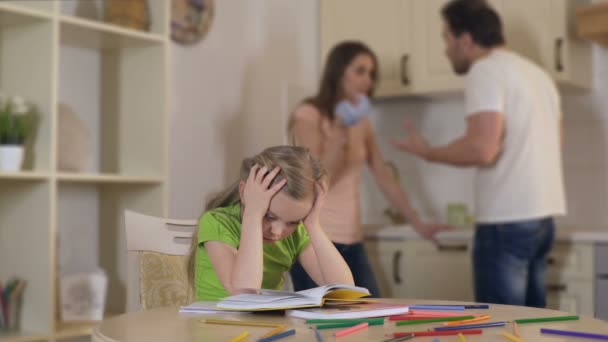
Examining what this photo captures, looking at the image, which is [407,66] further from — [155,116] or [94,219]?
[94,219]

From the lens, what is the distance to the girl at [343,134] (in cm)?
281

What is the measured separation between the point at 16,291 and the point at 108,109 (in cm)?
93

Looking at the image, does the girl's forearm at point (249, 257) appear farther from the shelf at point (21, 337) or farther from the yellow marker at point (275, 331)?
the shelf at point (21, 337)

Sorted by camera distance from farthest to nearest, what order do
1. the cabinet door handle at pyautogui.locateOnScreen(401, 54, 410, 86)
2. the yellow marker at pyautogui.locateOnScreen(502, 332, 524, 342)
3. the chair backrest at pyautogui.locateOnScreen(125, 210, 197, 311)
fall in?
the cabinet door handle at pyautogui.locateOnScreen(401, 54, 410, 86) → the chair backrest at pyautogui.locateOnScreen(125, 210, 197, 311) → the yellow marker at pyautogui.locateOnScreen(502, 332, 524, 342)

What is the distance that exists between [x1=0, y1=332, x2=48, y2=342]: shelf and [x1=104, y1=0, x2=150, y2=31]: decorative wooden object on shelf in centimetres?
121

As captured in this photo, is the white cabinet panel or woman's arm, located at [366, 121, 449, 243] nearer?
woman's arm, located at [366, 121, 449, 243]

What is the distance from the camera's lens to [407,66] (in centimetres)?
378

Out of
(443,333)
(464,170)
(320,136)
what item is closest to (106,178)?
(320,136)

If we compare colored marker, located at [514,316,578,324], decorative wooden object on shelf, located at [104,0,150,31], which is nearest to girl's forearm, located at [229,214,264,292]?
colored marker, located at [514,316,578,324]

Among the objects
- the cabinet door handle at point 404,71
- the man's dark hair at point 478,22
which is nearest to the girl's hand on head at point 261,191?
the man's dark hair at point 478,22

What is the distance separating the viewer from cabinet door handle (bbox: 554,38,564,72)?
3.35 metres

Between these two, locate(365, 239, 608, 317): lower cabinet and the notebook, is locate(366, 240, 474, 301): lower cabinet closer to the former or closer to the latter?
locate(365, 239, 608, 317): lower cabinet

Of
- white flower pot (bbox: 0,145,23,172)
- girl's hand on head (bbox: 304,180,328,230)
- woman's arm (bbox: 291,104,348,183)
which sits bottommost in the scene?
girl's hand on head (bbox: 304,180,328,230)

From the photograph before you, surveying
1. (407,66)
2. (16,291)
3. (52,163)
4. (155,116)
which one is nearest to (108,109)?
(155,116)
